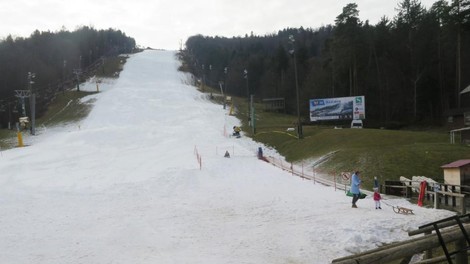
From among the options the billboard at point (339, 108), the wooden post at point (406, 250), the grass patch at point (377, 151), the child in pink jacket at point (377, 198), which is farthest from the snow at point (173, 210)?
the billboard at point (339, 108)

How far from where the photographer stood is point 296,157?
127 feet

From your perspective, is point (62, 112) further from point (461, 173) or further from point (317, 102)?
point (461, 173)

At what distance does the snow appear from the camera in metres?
13.6

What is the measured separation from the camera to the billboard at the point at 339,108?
5562 cm

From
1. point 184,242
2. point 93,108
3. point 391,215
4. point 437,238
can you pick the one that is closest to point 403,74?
point 93,108

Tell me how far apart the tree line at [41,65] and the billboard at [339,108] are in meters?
39.5

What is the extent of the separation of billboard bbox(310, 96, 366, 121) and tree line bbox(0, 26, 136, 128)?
39.5m

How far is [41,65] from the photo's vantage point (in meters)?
102

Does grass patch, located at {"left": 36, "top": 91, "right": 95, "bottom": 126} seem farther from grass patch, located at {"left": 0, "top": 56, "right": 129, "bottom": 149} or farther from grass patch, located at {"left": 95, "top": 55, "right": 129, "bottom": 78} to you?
grass patch, located at {"left": 95, "top": 55, "right": 129, "bottom": 78}

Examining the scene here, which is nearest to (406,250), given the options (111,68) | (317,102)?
(317,102)

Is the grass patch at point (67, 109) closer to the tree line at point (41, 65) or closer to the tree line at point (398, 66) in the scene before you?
the tree line at point (41, 65)

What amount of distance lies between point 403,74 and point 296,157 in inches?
1529

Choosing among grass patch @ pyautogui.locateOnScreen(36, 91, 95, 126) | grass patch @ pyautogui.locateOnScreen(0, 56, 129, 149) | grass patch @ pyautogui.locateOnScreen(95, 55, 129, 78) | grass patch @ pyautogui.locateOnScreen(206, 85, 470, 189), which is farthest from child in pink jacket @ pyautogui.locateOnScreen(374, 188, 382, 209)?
grass patch @ pyautogui.locateOnScreen(95, 55, 129, 78)

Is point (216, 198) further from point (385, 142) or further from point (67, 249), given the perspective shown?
point (385, 142)
